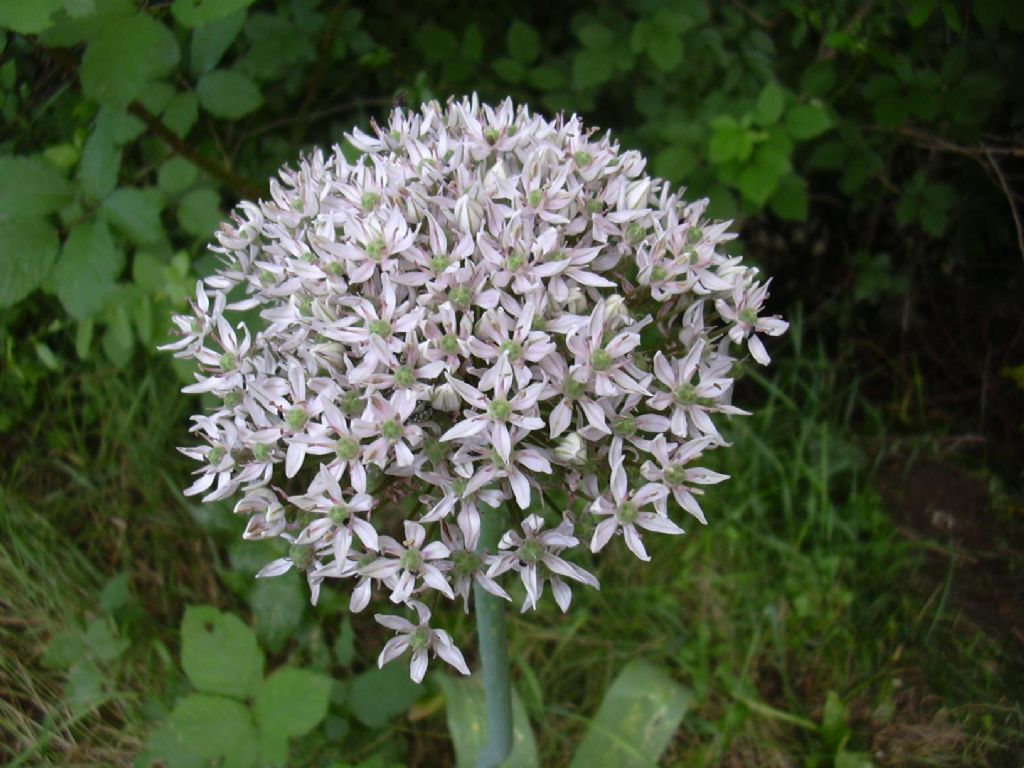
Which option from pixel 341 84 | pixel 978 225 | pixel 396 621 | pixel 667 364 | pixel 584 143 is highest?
pixel 341 84

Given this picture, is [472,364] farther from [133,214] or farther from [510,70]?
[510,70]

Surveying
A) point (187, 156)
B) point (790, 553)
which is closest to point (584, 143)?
point (187, 156)

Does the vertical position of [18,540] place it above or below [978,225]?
below

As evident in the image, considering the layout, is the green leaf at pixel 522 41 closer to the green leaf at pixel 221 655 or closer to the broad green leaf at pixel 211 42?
the broad green leaf at pixel 211 42

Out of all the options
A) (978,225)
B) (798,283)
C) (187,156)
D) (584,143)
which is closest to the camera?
(584,143)

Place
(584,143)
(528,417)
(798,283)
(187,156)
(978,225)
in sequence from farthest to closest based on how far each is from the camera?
1. (798,283)
2. (978,225)
3. (187,156)
4. (584,143)
5. (528,417)

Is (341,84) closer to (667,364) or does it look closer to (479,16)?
(479,16)
